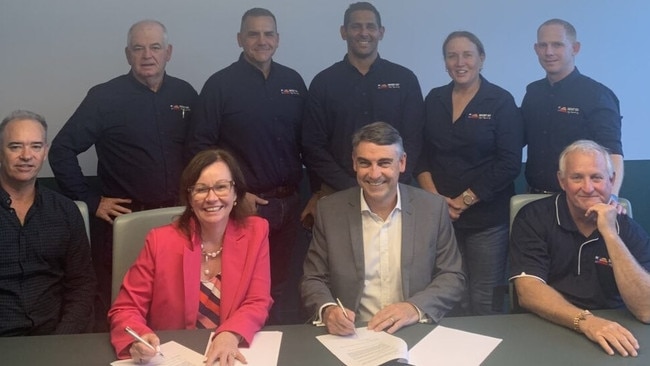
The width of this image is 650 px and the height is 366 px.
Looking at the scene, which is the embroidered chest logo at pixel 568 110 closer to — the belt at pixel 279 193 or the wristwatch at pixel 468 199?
the wristwatch at pixel 468 199

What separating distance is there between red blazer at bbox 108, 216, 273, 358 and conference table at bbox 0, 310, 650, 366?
12cm

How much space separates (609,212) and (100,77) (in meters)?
2.71

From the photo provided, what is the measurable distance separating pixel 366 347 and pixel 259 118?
5.05ft

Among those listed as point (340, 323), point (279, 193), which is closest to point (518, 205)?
point (340, 323)

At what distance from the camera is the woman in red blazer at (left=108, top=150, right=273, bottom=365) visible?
199cm

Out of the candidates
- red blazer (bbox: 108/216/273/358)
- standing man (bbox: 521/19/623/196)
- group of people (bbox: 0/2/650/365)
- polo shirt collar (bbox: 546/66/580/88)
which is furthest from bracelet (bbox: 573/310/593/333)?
polo shirt collar (bbox: 546/66/580/88)

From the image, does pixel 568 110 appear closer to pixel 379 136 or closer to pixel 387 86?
pixel 387 86

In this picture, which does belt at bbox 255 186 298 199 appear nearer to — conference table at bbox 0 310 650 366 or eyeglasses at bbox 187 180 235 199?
eyeglasses at bbox 187 180 235 199

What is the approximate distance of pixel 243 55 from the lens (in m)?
3.10

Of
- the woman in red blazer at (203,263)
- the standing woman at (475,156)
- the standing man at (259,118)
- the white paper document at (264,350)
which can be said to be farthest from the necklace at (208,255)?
the standing woman at (475,156)

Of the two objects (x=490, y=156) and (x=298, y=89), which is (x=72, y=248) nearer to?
(x=298, y=89)

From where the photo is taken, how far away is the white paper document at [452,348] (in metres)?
1.69

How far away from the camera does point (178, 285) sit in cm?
200

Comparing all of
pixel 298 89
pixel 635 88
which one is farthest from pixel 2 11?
pixel 635 88
